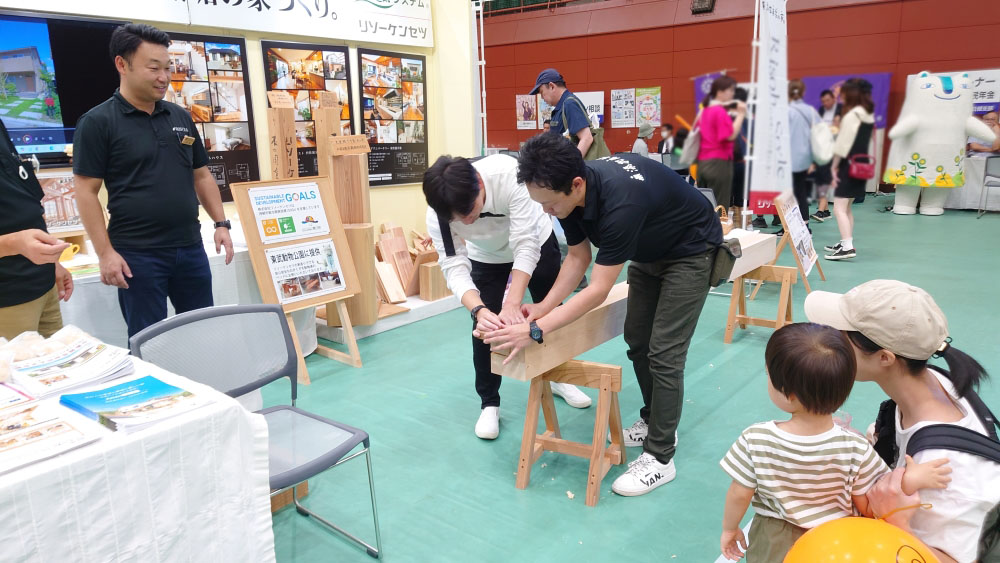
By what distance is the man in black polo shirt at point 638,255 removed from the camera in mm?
1954

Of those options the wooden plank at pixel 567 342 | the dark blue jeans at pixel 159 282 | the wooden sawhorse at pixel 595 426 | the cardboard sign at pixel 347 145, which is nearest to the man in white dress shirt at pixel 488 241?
the wooden plank at pixel 567 342

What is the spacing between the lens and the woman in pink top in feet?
1.90

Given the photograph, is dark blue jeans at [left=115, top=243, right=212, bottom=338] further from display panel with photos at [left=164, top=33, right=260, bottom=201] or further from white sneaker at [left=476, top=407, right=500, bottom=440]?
display panel with photos at [left=164, top=33, right=260, bottom=201]

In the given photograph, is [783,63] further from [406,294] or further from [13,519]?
[406,294]

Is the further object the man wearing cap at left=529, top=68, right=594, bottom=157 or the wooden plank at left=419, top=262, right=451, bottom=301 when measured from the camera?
the wooden plank at left=419, top=262, right=451, bottom=301

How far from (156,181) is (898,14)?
2792mm

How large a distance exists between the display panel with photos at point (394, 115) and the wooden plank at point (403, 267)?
2.23 feet

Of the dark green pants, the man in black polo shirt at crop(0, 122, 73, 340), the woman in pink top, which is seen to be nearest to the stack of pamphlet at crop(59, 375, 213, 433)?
the man in black polo shirt at crop(0, 122, 73, 340)

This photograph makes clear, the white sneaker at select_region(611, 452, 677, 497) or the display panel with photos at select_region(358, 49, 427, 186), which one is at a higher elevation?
the display panel with photos at select_region(358, 49, 427, 186)

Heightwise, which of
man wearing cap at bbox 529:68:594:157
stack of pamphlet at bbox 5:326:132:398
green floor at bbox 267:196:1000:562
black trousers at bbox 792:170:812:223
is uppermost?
man wearing cap at bbox 529:68:594:157

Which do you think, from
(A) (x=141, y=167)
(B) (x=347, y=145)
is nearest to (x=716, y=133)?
(A) (x=141, y=167)

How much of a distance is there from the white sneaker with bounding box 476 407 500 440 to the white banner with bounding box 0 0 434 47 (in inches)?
122

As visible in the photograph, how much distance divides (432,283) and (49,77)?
2.67 metres

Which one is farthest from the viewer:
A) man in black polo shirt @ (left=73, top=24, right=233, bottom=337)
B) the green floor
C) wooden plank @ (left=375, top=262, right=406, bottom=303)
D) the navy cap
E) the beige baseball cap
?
wooden plank @ (left=375, top=262, right=406, bottom=303)
